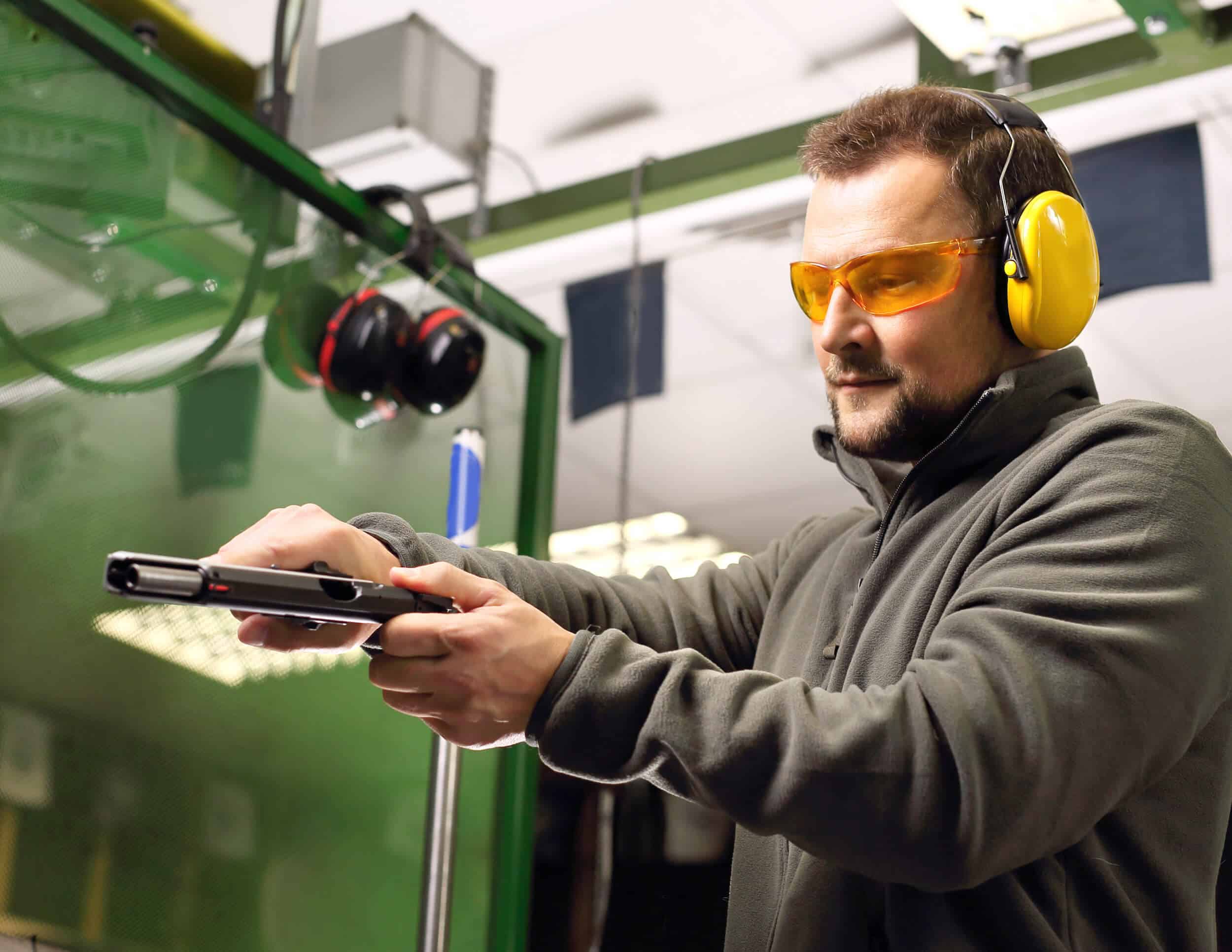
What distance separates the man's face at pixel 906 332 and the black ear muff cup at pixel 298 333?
0.95m

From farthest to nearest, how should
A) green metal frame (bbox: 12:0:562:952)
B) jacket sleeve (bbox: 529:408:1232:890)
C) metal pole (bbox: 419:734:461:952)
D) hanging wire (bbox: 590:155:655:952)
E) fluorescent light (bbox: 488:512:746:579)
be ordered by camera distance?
fluorescent light (bbox: 488:512:746:579)
hanging wire (bbox: 590:155:655:952)
metal pole (bbox: 419:734:461:952)
green metal frame (bbox: 12:0:562:952)
jacket sleeve (bbox: 529:408:1232:890)

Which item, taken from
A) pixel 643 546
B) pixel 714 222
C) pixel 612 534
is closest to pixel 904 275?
pixel 714 222

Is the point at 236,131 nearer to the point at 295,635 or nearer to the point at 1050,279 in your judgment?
the point at 295,635

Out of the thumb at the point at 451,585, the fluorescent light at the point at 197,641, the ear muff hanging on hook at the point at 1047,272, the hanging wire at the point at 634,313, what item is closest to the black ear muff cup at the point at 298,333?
the fluorescent light at the point at 197,641

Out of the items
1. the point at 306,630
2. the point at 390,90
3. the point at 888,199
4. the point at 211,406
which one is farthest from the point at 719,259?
the point at 306,630

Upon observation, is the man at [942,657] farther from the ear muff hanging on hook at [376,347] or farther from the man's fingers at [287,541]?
the ear muff hanging on hook at [376,347]

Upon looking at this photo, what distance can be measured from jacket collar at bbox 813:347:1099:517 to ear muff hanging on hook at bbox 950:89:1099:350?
30mm

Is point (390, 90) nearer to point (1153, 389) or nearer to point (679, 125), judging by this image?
point (679, 125)

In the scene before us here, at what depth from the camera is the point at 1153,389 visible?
308 cm

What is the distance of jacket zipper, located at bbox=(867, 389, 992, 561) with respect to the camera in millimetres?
1220

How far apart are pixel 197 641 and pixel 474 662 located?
0.90 m

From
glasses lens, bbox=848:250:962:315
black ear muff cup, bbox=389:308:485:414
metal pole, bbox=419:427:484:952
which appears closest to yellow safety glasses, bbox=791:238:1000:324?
glasses lens, bbox=848:250:962:315

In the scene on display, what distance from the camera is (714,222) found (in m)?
2.89

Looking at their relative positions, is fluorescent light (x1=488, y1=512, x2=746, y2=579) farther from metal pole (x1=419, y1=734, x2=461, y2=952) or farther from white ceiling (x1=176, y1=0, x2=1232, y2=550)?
metal pole (x1=419, y1=734, x2=461, y2=952)
